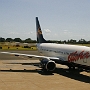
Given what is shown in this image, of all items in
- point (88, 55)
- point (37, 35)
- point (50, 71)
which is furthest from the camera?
point (37, 35)

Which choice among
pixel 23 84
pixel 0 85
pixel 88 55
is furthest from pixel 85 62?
pixel 0 85

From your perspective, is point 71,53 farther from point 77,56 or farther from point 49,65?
point 49,65

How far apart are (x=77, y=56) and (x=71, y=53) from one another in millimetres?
1720

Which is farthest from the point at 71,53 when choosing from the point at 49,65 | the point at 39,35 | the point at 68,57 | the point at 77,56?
the point at 39,35

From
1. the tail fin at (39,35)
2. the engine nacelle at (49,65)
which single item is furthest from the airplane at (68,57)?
the tail fin at (39,35)

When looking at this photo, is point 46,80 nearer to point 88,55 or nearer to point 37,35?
point 88,55

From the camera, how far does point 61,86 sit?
21.0 meters

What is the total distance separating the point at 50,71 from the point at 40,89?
10632mm

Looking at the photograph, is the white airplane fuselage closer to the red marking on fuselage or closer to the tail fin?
the red marking on fuselage

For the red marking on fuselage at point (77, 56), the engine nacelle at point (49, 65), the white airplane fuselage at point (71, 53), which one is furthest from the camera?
the engine nacelle at point (49, 65)

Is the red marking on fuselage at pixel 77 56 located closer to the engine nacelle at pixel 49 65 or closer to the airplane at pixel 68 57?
the airplane at pixel 68 57

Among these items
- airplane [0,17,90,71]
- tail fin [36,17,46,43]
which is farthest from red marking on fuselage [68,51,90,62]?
tail fin [36,17,46,43]

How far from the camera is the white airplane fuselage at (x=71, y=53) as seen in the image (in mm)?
26109

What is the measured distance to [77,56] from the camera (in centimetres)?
2750
